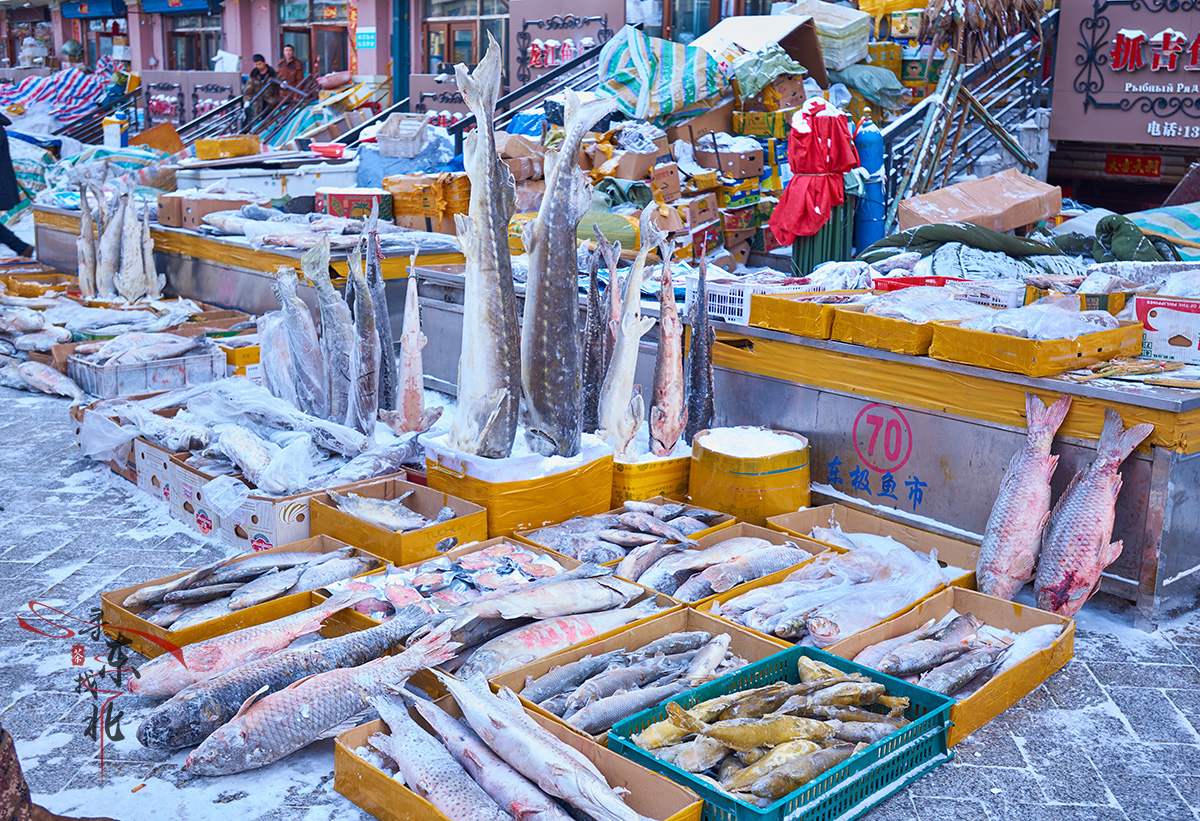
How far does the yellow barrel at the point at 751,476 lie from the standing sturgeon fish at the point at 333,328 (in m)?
1.75

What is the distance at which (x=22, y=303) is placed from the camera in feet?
25.5

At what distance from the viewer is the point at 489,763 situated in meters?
2.46

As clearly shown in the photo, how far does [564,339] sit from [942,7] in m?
8.17

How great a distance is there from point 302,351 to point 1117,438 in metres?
3.56

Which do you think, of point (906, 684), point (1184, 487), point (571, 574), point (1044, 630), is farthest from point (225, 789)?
point (1184, 487)

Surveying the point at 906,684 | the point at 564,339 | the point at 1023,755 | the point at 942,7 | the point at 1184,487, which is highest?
the point at 942,7

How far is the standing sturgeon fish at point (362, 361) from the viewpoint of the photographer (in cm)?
481

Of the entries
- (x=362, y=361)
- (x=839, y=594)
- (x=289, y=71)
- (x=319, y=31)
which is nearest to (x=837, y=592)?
(x=839, y=594)

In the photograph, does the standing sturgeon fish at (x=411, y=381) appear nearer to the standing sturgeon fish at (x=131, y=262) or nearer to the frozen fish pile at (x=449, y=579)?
the frozen fish pile at (x=449, y=579)

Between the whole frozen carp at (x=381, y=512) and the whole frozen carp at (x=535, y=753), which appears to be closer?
the whole frozen carp at (x=535, y=753)

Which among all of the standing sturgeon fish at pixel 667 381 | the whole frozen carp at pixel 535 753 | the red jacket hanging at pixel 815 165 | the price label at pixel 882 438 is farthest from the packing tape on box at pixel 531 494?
the red jacket hanging at pixel 815 165

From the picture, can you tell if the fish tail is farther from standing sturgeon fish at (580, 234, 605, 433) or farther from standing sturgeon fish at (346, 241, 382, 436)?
standing sturgeon fish at (346, 241, 382, 436)

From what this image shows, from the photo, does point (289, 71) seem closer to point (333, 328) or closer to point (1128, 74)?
point (1128, 74)

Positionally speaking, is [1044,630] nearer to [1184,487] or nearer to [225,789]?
[1184,487]
